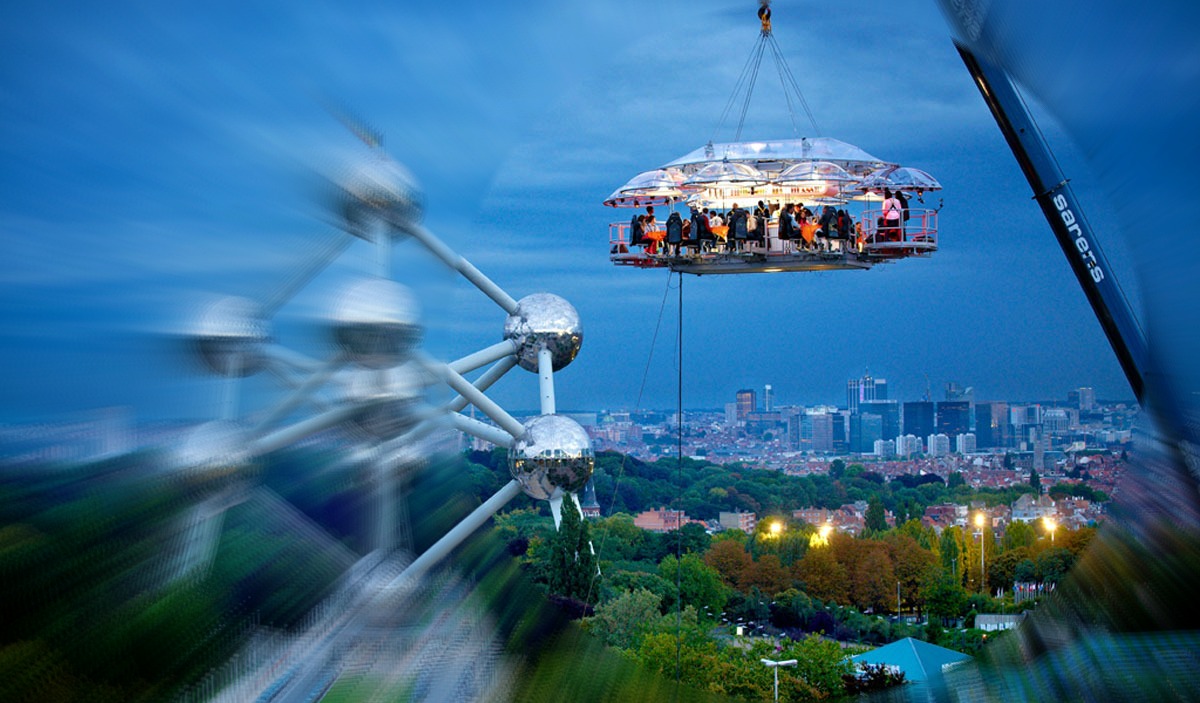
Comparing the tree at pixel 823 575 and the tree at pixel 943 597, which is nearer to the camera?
the tree at pixel 943 597

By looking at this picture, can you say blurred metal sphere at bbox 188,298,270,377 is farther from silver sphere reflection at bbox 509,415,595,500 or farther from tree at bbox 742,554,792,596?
tree at bbox 742,554,792,596

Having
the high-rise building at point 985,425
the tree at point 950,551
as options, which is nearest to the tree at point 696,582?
the tree at point 950,551

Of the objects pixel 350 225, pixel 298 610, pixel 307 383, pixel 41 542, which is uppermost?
pixel 350 225

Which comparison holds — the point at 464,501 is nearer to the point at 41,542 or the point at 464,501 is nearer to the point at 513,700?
the point at 513,700

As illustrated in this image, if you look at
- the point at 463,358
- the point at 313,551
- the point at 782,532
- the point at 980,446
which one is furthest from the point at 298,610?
the point at 980,446

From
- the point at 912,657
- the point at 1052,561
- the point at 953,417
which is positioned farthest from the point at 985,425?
the point at 912,657

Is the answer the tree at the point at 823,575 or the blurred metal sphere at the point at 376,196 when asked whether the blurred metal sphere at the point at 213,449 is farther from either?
the tree at the point at 823,575
